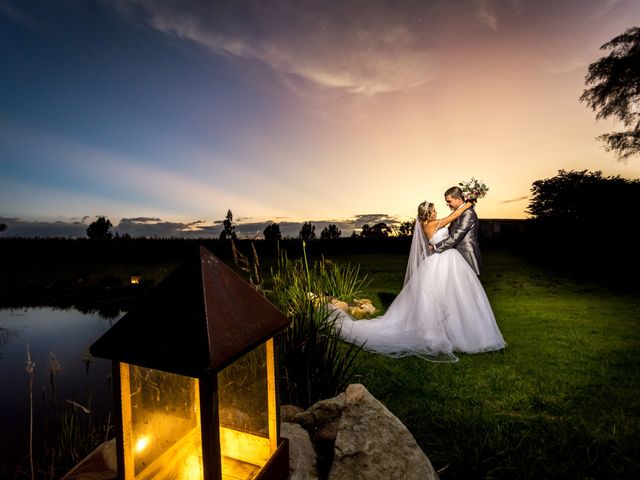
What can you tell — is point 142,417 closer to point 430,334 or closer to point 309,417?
point 309,417

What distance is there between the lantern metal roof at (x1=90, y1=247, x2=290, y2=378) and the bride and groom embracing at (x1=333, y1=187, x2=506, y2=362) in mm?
3817

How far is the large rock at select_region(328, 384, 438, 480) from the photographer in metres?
1.88

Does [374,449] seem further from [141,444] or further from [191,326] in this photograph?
[191,326]

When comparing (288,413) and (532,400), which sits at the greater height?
(288,413)

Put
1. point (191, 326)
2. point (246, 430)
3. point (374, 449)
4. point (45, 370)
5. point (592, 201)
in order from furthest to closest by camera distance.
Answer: point (592, 201) → point (45, 370) → point (374, 449) → point (246, 430) → point (191, 326)

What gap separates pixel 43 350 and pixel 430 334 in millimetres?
6621

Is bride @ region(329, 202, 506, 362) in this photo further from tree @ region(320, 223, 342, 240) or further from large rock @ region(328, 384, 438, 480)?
tree @ region(320, 223, 342, 240)

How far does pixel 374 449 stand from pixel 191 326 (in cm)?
140

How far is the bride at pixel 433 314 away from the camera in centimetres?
513

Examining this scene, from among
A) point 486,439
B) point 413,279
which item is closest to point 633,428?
point 486,439

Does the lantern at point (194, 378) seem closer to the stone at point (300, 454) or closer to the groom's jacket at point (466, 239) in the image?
the stone at point (300, 454)

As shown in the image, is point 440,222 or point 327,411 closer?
point 327,411

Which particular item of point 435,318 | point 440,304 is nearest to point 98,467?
point 435,318

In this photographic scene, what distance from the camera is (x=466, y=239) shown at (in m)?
5.64
